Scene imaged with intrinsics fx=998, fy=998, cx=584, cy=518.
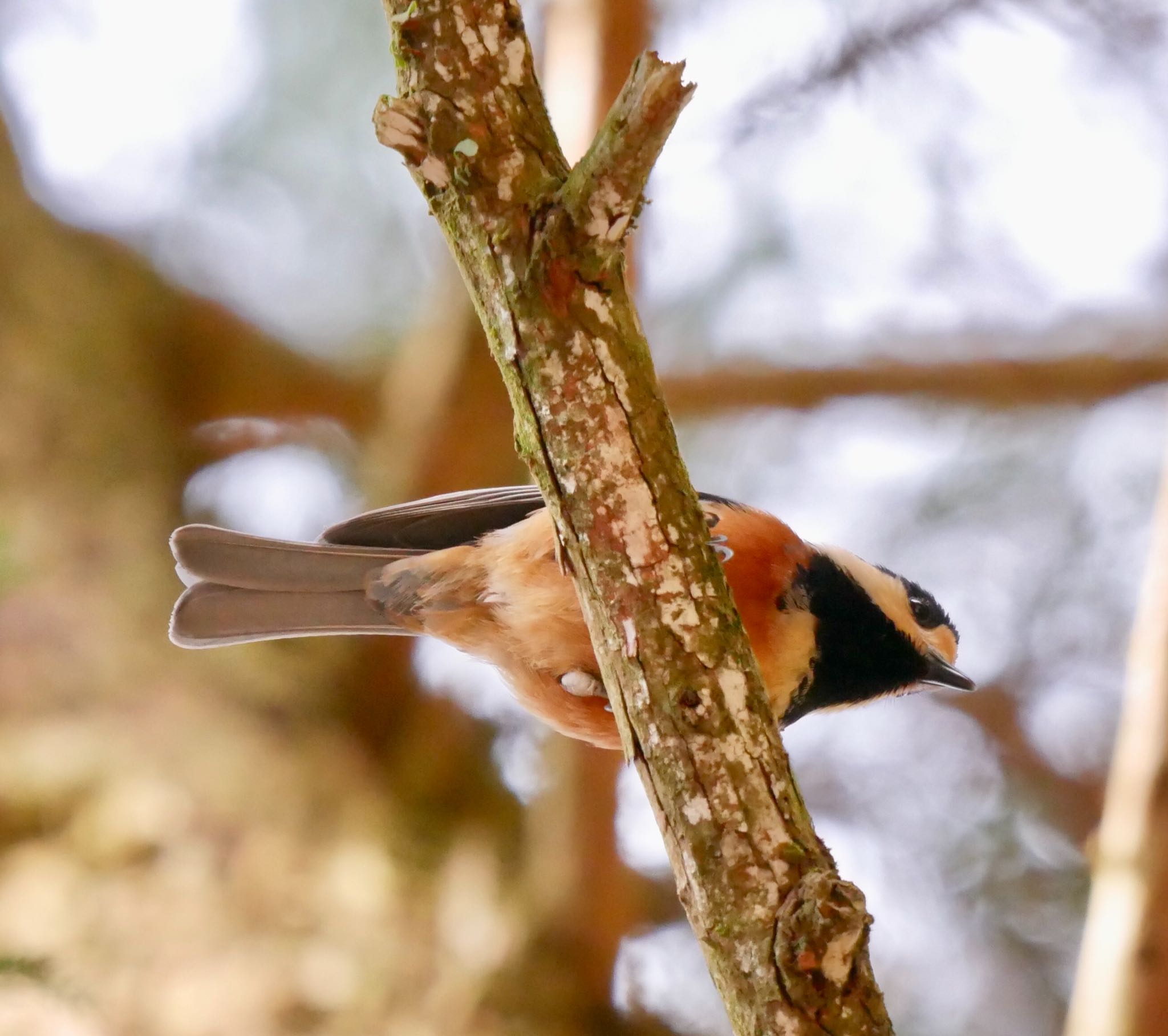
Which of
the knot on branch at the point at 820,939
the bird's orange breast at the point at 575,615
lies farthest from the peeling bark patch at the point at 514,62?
the knot on branch at the point at 820,939

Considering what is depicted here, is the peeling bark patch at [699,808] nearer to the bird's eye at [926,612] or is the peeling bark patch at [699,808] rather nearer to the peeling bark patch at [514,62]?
the peeling bark patch at [514,62]

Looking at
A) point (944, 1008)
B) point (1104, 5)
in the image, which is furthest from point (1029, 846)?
point (1104, 5)

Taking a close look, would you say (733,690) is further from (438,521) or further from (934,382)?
(934,382)

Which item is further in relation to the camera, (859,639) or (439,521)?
(439,521)

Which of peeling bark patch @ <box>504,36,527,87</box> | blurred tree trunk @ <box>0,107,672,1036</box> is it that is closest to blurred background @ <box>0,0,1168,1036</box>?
blurred tree trunk @ <box>0,107,672,1036</box>

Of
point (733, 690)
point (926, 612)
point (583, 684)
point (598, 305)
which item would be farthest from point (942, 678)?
point (598, 305)

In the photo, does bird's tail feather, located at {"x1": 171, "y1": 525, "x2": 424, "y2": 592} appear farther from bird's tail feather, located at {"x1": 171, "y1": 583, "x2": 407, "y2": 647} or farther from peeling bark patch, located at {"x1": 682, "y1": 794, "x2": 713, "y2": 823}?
peeling bark patch, located at {"x1": 682, "y1": 794, "x2": 713, "y2": 823}
